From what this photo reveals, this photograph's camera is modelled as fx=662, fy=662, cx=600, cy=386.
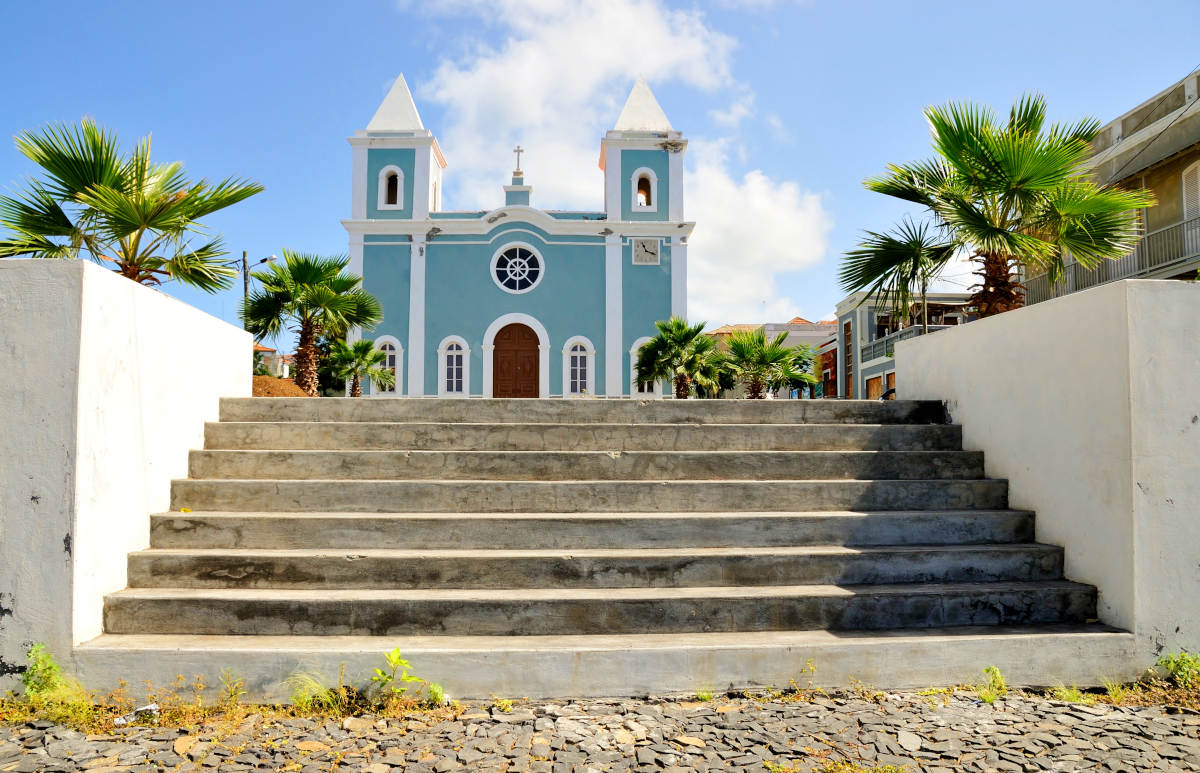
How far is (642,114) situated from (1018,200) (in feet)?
70.3

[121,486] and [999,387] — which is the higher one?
[999,387]

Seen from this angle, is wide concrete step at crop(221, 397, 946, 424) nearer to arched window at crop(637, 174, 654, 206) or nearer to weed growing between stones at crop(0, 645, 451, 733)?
weed growing between stones at crop(0, 645, 451, 733)

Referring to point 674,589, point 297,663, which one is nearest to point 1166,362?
point 674,589

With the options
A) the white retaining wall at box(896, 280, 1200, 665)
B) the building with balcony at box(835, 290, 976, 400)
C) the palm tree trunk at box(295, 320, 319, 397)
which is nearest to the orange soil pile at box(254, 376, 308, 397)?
the palm tree trunk at box(295, 320, 319, 397)

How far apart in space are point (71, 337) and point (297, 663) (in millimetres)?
Result: 2065

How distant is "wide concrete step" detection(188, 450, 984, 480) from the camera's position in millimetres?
4508

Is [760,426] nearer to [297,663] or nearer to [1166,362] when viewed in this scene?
[1166,362]

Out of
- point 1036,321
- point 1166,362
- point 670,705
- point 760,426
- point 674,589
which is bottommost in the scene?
point 670,705

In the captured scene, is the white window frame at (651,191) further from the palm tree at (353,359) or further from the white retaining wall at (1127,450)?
the white retaining wall at (1127,450)

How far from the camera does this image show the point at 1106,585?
377 cm

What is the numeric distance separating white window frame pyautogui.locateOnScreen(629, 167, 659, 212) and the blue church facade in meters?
0.47

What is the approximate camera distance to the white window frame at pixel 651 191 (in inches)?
962

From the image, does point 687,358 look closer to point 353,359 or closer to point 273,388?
point 353,359

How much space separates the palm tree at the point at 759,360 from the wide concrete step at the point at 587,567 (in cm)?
1169
